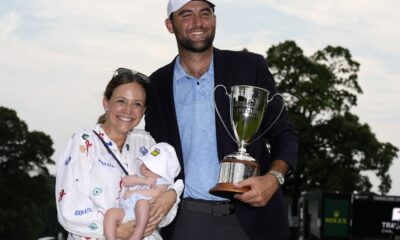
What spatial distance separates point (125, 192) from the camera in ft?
14.0

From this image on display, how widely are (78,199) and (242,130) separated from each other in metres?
0.94

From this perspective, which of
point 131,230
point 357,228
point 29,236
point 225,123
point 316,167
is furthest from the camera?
point 29,236

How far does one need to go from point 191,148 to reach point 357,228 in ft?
81.2

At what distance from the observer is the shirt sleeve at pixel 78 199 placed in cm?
422

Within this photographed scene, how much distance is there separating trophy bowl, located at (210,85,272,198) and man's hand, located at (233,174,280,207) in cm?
5

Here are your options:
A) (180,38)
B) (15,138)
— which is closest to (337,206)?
(180,38)

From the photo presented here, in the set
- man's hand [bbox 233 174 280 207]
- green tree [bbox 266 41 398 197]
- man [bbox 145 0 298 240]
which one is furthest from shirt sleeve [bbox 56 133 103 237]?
green tree [bbox 266 41 398 197]

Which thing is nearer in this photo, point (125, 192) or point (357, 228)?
point (125, 192)

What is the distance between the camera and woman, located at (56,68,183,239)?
13.9 feet

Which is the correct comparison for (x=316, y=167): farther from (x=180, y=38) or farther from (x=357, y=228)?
(x=180, y=38)

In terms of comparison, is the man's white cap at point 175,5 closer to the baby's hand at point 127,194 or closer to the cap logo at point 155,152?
the cap logo at point 155,152

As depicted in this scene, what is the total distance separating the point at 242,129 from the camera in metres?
4.61

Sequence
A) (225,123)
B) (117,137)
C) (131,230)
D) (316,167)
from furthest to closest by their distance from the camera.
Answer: (316,167) < (225,123) < (117,137) < (131,230)

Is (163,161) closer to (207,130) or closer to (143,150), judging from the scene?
(143,150)
